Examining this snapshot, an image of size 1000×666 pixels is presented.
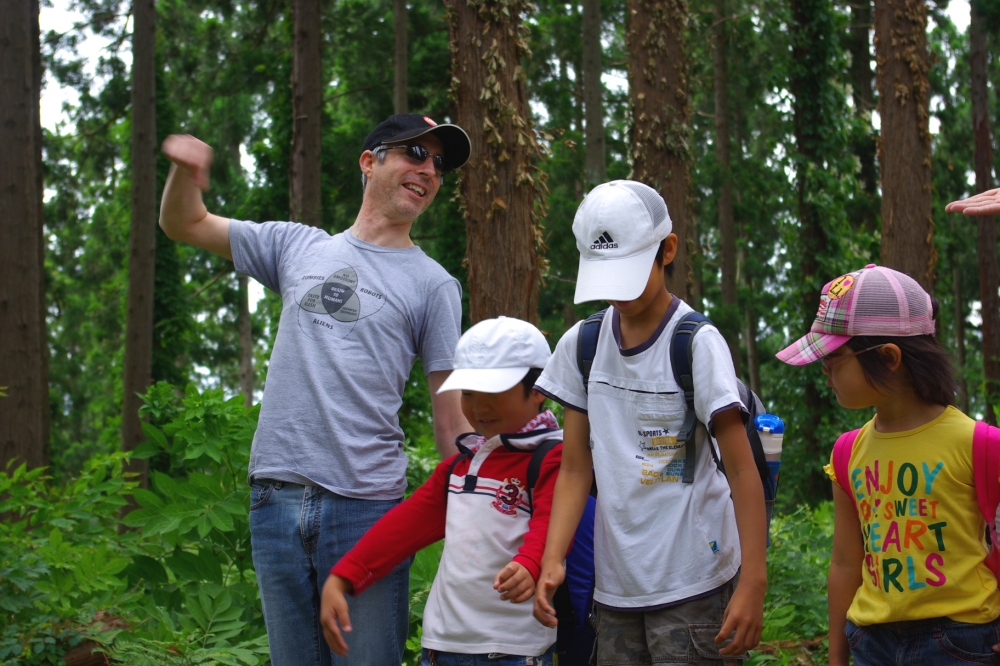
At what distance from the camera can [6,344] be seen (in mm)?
8719

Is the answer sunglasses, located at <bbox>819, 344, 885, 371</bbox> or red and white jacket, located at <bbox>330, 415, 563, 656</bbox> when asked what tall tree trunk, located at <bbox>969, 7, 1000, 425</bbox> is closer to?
sunglasses, located at <bbox>819, 344, 885, 371</bbox>

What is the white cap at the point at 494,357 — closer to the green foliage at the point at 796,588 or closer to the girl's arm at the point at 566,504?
the girl's arm at the point at 566,504

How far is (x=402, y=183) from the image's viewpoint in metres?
3.07

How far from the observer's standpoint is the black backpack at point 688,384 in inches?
94.8

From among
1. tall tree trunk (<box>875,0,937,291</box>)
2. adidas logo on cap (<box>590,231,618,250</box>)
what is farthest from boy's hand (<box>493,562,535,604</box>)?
tall tree trunk (<box>875,0,937,291</box>)

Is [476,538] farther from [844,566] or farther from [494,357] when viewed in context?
[844,566]

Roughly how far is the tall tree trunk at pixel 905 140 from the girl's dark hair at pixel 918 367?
→ 1016 centimetres

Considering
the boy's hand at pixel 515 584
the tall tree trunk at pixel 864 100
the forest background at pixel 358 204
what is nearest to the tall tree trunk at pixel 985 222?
the forest background at pixel 358 204

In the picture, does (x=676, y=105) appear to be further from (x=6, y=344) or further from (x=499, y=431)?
(x=499, y=431)

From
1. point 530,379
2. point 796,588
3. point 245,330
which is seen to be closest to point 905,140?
point 796,588

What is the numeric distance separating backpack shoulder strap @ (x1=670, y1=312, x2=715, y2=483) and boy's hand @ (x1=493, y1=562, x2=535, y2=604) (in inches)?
19.3

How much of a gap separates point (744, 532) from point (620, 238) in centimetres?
83

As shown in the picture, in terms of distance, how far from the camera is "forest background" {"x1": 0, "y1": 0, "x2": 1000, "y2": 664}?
4.66 m

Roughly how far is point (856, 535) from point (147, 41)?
14618 mm
